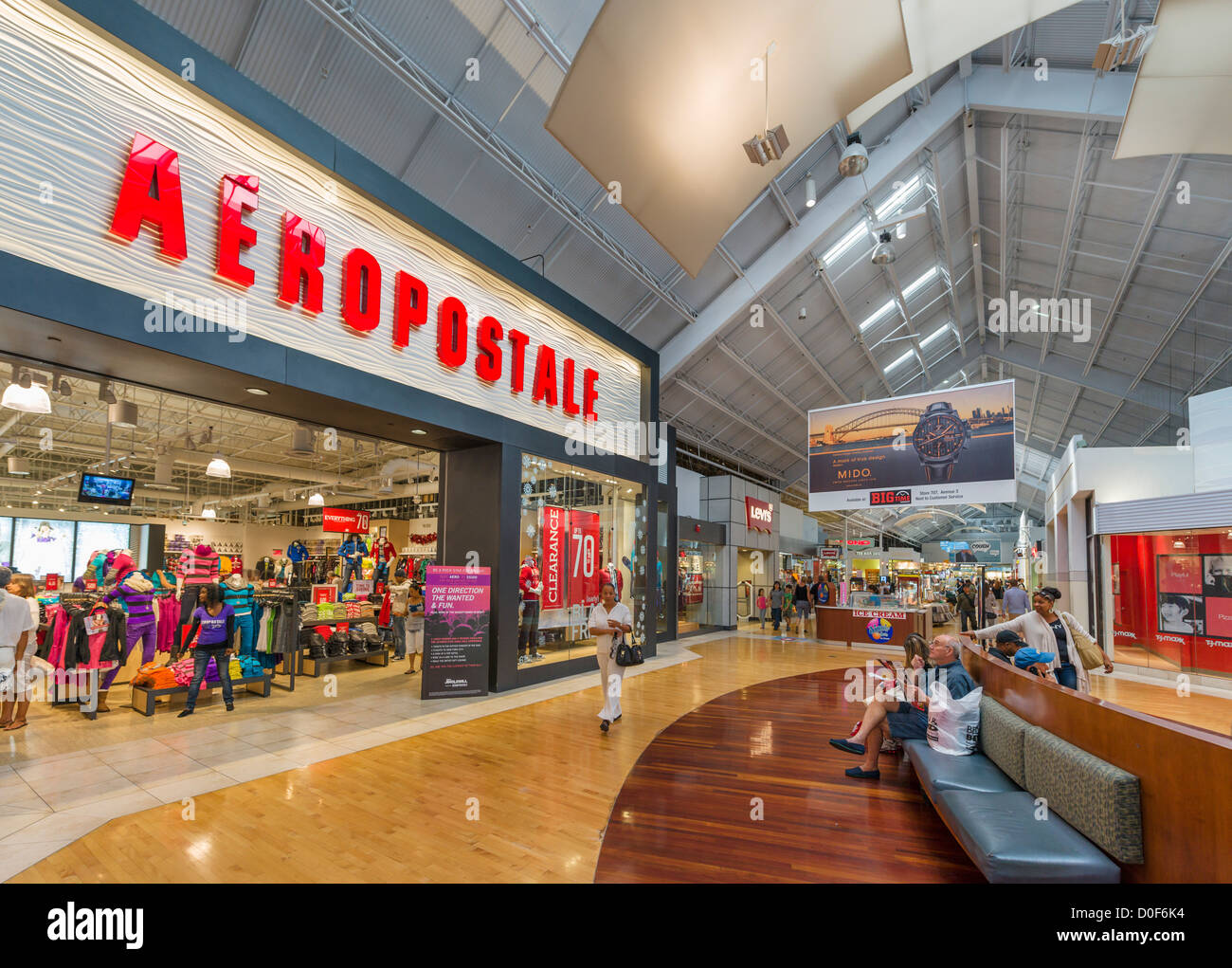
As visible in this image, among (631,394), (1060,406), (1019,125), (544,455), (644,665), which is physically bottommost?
(644,665)

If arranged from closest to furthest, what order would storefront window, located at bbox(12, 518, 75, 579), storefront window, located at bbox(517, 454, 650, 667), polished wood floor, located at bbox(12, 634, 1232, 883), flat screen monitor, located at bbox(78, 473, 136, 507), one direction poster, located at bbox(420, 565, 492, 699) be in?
polished wood floor, located at bbox(12, 634, 1232, 883)
one direction poster, located at bbox(420, 565, 492, 699)
storefront window, located at bbox(517, 454, 650, 667)
flat screen monitor, located at bbox(78, 473, 136, 507)
storefront window, located at bbox(12, 518, 75, 579)

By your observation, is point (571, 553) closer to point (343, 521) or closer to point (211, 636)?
point (211, 636)

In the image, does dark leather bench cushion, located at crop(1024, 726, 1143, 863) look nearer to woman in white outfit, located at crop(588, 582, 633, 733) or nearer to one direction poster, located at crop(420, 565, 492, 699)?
woman in white outfit, located at crop(588, 582, 633, 733)

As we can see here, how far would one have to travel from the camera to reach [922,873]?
300 centimetres

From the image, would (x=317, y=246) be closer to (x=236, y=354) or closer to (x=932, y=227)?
(x=236, y=354)

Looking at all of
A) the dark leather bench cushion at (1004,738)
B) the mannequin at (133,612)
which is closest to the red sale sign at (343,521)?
the mannequin at (133,612)

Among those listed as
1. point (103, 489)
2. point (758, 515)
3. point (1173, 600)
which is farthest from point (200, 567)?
point (1173, 600)

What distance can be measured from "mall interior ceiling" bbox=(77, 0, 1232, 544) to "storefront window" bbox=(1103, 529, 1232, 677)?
4.44 meters

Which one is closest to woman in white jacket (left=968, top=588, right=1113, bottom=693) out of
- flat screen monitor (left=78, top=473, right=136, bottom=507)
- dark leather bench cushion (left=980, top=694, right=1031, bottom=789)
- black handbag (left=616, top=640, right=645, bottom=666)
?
dark leather bench cushion (left=980, top=694, right=1031, bottom=789)

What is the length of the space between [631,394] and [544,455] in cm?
297

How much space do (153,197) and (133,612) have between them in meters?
4.62

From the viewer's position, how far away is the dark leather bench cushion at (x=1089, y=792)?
7.29 ft

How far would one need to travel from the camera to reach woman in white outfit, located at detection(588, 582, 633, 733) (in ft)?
19.0

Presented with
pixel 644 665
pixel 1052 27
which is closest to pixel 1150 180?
pixel 1052 27
